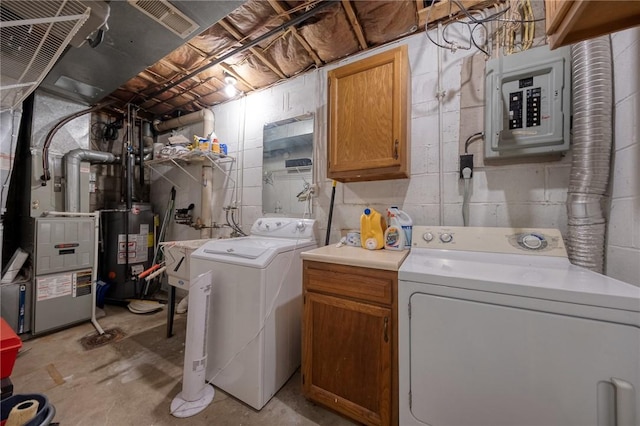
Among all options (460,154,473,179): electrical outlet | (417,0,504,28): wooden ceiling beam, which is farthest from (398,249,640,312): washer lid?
(417,0,504,28): wooden ceiling beam

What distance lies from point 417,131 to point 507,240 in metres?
0.95

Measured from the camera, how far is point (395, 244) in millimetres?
1516

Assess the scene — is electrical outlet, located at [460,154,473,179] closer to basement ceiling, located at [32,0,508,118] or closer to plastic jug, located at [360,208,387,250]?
plastic jug, located at [360,208,387,250]

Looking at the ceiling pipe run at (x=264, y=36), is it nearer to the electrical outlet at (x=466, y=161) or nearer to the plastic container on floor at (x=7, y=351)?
the electrical outlet at (x=466, y=161)

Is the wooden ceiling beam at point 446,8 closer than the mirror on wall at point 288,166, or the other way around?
the wooden ceiling beam at point 446,8

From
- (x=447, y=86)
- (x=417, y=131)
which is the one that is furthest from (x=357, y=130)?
(x=447, y=86)

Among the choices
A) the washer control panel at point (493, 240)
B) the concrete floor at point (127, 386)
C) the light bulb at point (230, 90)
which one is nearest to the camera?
the washer control panel at point (493, 240)

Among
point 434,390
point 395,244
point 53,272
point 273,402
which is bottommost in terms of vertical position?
point 273,402

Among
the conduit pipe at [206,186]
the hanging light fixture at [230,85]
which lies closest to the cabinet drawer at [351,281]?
the conduit pipe at [206,186]

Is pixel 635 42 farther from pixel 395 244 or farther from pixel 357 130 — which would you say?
pixel 395 244

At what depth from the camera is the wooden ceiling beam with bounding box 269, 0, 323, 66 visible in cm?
155

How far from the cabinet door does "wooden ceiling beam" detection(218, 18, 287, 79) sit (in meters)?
2.01

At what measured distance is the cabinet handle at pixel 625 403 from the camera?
2.32ft

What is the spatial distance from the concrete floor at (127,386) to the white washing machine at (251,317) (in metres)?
0.10
